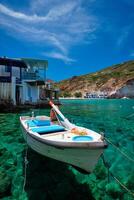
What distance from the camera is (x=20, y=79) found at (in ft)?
119

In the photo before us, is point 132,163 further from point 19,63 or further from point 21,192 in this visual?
point 19,63

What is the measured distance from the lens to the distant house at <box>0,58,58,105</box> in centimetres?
3284

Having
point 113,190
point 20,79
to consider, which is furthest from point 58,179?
point 20,79

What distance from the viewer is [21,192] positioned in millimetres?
7414

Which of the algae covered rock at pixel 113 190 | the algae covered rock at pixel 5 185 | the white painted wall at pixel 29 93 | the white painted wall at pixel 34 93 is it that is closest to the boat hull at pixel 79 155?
the algae covered rock at pixel 113 190

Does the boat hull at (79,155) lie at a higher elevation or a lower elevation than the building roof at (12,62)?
lower

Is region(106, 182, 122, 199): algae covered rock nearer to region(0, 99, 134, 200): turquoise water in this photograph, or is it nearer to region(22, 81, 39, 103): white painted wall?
region(0, 99, 134, 200): turquoise water

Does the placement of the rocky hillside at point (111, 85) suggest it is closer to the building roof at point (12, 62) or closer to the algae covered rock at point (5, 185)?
the building roof at point (12, 62)

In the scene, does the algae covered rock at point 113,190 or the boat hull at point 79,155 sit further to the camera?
the algae covered rock at point 113,190

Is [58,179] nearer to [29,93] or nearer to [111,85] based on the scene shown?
[29,93]

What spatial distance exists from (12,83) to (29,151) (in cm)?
2361

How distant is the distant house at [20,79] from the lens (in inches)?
1293

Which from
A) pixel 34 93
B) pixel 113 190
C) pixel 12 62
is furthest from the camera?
pixel 34 93

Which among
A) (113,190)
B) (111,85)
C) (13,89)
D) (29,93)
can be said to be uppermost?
(111,85)
